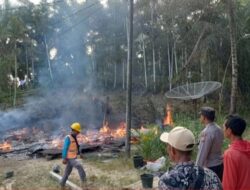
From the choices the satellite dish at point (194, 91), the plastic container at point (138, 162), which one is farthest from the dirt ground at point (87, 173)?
the satellite dish at point (194, 91)

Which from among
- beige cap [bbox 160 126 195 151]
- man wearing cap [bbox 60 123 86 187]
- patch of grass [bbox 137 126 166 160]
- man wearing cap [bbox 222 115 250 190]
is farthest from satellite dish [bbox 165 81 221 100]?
beige cap [bbox 160 126 195 151]

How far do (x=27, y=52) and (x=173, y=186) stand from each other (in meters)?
39.8

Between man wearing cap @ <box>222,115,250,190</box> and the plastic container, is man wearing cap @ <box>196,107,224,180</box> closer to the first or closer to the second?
man wearing cap @ <box>222,115,250,190</box>

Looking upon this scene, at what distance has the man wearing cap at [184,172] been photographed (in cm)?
273

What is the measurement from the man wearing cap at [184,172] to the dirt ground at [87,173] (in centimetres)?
676

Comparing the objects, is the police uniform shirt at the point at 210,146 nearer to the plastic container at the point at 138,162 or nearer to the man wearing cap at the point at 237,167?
the man wearing cap at the point at 237,167

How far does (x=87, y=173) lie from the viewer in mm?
12008

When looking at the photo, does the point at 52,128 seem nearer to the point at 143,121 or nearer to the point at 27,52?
the point at 143,121

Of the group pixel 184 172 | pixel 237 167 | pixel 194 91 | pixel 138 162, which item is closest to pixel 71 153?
pixel 138 162

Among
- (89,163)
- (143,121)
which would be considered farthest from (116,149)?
(143,121)

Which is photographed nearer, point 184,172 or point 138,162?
point 184,172

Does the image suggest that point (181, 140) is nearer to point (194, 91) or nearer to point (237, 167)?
point (237, 167)

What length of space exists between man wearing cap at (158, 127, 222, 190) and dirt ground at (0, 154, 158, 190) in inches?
266

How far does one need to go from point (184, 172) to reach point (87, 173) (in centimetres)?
959
